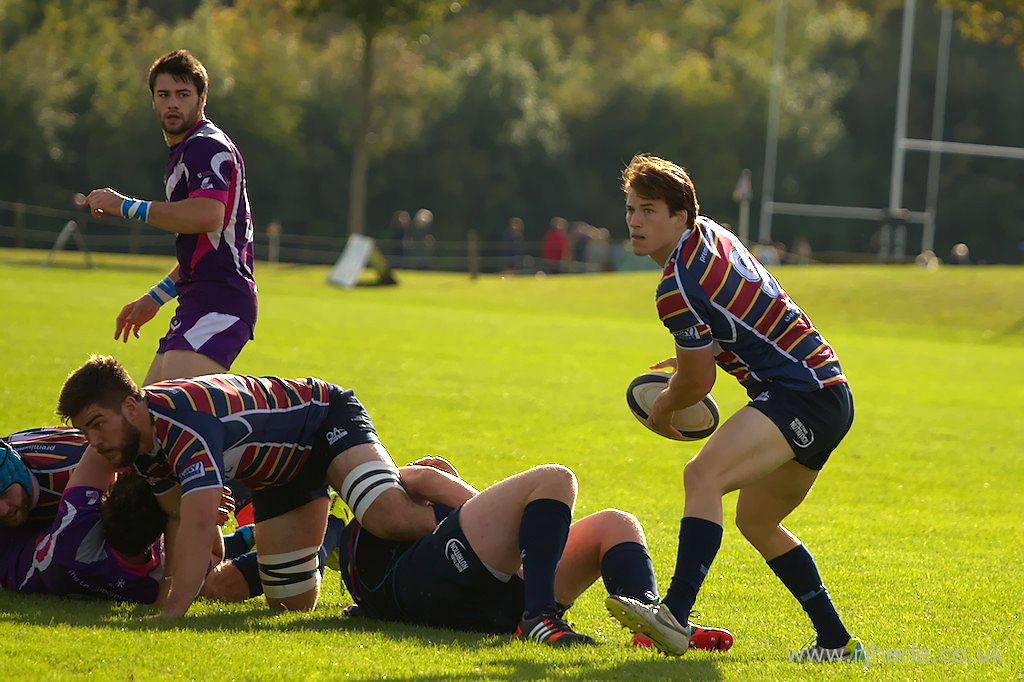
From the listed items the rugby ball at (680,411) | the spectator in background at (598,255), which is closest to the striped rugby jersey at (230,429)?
the rugby ball at (680,411)

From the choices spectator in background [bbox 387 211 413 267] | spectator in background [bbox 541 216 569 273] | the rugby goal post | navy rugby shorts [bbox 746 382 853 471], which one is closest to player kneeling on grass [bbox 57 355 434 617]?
navy rugby shorts [bbox 746 382 853 471]

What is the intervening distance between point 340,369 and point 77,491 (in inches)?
389

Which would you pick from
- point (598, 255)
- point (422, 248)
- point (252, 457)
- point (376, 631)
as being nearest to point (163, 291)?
point (252, 457)

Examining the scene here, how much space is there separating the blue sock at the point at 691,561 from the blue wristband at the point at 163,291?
10.4 ft

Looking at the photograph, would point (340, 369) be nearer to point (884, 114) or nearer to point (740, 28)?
point (884, 114)

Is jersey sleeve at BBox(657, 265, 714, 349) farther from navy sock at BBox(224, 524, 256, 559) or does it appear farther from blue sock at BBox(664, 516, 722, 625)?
navy sock at BBox(224, 524, 256, 559)

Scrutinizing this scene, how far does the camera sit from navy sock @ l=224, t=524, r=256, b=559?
6.73m

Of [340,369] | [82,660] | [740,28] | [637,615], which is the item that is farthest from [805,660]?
[740,28]

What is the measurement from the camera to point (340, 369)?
52.0 feet

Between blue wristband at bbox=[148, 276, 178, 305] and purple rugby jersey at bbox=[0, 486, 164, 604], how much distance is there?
64.3 inches

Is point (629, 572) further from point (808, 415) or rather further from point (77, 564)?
point (77, 564)

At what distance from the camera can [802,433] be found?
562 cm

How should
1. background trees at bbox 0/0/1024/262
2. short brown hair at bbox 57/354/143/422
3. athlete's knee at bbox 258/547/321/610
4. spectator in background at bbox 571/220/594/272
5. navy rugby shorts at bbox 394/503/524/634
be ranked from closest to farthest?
short brown hair at bbox 57/354/143/422, navy rugby shorts at bbox 394/503/524/634, athlete's knee at bbox 258/547/321/610, spectator in background at bbox 571/220/594/272, background trees at bbox 0/0/1024/262

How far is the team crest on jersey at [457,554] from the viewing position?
5488 mm
